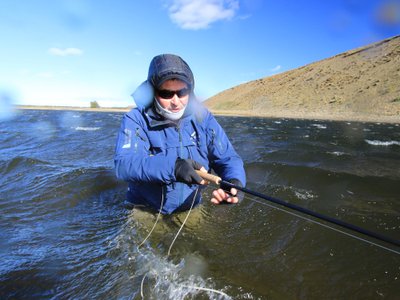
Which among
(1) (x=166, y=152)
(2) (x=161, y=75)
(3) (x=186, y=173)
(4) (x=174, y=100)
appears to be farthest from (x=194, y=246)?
(2) (x=161, y=75)

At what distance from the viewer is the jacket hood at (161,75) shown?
3.61m

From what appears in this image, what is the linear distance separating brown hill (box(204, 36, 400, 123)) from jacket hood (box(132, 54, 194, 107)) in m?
41.1

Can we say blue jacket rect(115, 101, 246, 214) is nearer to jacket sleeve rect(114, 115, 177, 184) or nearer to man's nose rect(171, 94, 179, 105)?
jacket sleeve rect(114, 115, 177, 184)

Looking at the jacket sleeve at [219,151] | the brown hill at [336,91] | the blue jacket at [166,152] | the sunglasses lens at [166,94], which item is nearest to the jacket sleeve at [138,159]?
the blue jacket at [166,152]

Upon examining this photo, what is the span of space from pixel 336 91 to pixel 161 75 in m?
66.3

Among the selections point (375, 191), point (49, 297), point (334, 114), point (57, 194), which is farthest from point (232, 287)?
point (334, 114)

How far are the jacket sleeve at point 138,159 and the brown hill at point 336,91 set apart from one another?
41.4 m

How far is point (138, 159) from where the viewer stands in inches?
138

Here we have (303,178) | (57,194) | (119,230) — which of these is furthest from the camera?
(303,178)

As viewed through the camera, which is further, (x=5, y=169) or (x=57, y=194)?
(x=5, y=169)

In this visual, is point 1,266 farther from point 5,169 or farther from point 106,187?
point 5,169

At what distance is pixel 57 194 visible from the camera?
710cm

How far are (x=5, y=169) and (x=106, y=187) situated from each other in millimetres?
3830

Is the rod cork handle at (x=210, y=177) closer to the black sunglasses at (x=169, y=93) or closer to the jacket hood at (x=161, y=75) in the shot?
the black sunglasses at (x=169, y=93)
